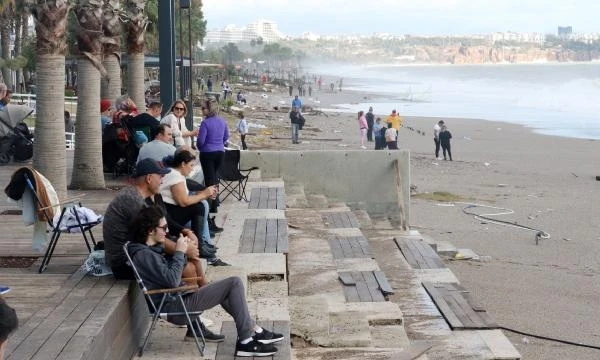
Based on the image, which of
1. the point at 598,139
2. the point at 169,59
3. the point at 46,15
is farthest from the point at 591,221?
the point at 598,139

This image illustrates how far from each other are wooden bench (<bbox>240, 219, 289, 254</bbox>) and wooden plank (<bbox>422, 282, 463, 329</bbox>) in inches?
59.0

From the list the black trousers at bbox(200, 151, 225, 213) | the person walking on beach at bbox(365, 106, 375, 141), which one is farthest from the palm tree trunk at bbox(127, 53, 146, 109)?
the person walking on beach at bbox(365, 106, 375, 141)

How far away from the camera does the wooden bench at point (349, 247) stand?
453 inches

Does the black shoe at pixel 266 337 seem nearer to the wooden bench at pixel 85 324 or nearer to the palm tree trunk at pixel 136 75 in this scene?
the wooden bench at pixel 85 324

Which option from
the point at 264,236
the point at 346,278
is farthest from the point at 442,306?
the point at 264,236

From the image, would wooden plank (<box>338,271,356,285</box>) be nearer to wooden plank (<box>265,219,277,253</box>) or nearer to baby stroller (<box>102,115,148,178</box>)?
wooden plank (<box>265,219,277,253</box>)

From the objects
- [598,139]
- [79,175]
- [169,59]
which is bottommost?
[598,139]

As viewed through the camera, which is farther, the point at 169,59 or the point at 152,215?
the point at 169,59

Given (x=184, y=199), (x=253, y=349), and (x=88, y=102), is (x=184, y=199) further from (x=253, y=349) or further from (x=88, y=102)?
(x=88, y=102)

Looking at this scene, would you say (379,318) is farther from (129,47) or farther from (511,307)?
(129,47)

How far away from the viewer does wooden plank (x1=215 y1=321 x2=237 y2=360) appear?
6.87 meters

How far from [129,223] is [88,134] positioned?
728 centimetres

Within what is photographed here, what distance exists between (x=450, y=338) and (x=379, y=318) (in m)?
0.63

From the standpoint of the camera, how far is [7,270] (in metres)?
8.33
